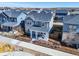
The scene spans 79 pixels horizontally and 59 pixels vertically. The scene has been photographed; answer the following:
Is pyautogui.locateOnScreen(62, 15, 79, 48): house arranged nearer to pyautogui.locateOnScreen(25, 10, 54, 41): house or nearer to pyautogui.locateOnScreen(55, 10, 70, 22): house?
pyautogui.locateOnScreen(55, 10, 70, 22): house

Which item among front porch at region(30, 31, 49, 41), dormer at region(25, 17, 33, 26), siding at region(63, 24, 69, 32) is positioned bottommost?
front porch at region(30, 31, 49, 41)

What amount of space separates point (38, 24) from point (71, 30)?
0.31 m

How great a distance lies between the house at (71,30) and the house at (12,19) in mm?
407

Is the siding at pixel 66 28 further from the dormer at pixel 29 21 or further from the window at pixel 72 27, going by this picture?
the dormer at pixel 29 21

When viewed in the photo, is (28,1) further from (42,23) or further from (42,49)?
(42,49)

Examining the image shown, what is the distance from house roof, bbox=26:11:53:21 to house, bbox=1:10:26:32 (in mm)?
78

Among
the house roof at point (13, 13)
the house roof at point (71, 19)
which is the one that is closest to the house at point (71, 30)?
the house roof at point (71, 19)

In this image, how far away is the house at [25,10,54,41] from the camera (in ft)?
7.79

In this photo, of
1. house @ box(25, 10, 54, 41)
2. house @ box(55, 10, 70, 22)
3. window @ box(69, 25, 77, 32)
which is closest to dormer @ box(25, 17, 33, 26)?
house @ box(25, 10, 54, 41)

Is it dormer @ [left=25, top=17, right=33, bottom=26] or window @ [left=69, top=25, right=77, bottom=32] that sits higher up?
dormer @ [left=25, top=17, right=33, bottom=26]

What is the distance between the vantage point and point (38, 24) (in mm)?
2389

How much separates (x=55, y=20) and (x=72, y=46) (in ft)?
0.95

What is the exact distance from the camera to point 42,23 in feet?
7.82

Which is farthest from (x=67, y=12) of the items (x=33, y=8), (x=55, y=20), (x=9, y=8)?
(x=9, y=8)
